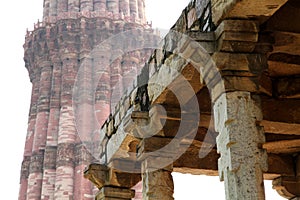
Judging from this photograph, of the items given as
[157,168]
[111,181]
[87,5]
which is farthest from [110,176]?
[87,5]

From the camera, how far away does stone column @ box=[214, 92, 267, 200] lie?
16.4 feet

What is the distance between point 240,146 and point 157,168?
2525 mm

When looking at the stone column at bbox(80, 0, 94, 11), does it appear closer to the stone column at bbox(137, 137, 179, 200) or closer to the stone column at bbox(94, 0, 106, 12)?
the stone column at bbox(94, 0, 106, 12)

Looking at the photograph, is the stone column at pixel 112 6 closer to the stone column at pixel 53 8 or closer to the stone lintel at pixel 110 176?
the stone column at pixel 53 8

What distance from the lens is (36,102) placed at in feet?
78.4

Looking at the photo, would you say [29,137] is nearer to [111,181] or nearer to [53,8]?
[53,8]

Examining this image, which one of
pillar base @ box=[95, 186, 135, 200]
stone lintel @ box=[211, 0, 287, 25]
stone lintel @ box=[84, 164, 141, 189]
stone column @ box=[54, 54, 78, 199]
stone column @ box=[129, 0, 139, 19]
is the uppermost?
stone column @ box=[129, 0, 139, 19]

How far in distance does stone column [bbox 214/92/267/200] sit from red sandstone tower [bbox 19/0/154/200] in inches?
614

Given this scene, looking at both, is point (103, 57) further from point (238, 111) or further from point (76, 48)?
point (238, 111)

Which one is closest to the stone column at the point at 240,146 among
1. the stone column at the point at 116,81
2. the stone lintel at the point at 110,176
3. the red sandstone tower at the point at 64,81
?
the stone lintel at the point at 110,176

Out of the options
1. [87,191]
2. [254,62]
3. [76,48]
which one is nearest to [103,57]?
[76,48]

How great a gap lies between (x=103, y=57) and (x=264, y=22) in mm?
18439

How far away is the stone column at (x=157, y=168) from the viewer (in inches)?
292

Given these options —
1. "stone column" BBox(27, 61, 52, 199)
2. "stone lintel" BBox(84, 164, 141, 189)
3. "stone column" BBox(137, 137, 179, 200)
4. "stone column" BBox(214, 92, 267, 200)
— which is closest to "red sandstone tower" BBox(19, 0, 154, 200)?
"stone column" BBox(27, 61, 52, 199)
